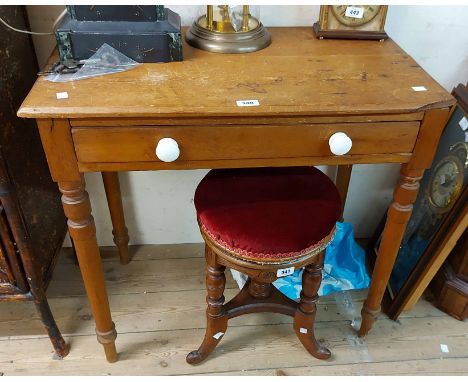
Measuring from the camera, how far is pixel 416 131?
92 centimetres

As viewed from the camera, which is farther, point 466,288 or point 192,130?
point 466,288

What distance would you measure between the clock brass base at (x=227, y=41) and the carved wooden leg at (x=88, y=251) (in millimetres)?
438

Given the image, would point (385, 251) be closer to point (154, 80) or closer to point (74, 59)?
point (154, 80)

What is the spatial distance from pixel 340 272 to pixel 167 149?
35.2 inches

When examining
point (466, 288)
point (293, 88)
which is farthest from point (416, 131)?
point (466, 288)

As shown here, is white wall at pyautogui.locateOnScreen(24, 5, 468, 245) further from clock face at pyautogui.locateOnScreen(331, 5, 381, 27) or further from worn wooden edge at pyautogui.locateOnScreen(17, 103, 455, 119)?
worn wooden edge at pyautogui.locateOnScreen(17, 103, 455, 119)

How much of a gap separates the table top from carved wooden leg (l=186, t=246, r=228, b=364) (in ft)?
1.29

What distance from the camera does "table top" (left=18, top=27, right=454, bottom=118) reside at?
2.75ft

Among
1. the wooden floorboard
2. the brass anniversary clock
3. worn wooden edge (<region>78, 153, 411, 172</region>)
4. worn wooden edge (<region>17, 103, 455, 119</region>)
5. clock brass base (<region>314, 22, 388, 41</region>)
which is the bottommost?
the wooden floorboard

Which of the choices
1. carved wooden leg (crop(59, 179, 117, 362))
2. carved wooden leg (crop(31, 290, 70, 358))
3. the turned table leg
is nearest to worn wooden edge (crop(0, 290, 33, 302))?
carved wooden leg (crop(31, 290, 70, 358))

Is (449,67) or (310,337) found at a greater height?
(449,67)

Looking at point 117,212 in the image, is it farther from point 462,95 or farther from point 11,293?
point 462,95

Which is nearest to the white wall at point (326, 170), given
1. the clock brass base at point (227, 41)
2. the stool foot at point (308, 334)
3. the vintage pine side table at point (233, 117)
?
the clock brass base at point (227, 41)

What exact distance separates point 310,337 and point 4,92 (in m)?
0.99
